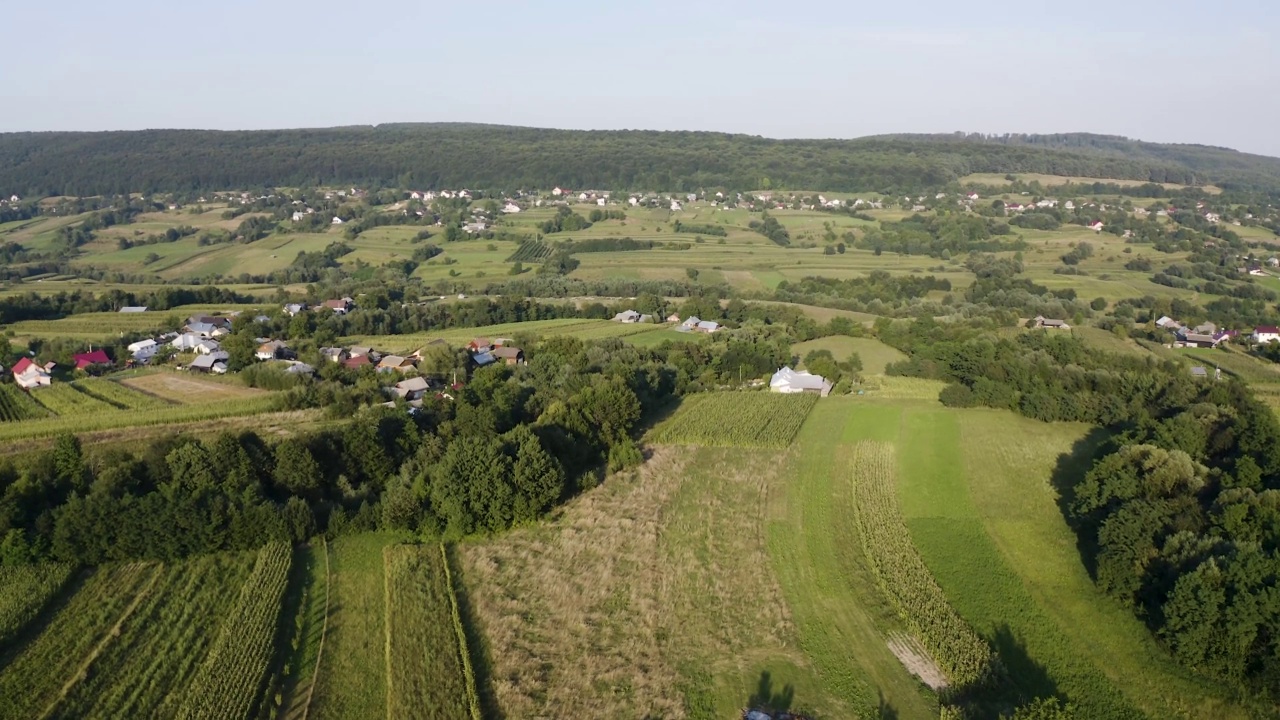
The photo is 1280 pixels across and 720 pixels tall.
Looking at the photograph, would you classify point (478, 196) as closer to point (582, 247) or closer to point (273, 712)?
point (582, 247)

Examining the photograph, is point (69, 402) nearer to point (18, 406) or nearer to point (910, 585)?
point (18, 406)

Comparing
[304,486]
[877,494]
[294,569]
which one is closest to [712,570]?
[877,494]

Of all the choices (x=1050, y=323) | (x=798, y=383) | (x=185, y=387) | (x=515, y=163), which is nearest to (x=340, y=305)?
(x=185, y=387)

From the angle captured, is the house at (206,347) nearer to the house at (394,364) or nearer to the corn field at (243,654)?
the house at (394,364)

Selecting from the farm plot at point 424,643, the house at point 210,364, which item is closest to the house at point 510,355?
the house at point 210,364

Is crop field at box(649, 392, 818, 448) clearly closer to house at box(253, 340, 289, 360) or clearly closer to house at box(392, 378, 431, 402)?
house at box(392, 378, 431, 402)

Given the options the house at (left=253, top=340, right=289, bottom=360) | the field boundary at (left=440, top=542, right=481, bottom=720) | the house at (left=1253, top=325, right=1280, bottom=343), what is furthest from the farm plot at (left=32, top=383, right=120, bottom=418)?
the house at (left=1253, top=325, right=1280, bottom=343)
